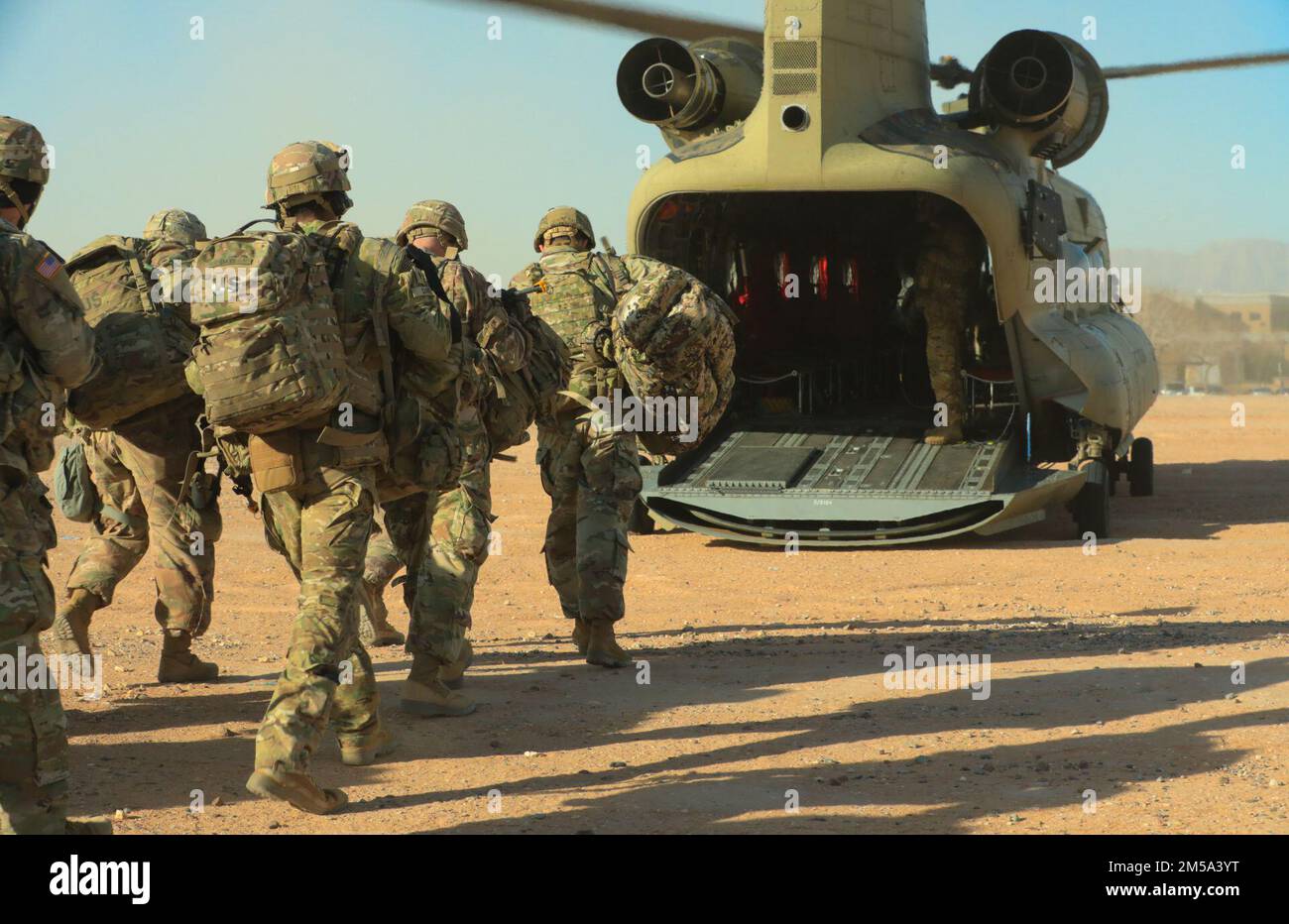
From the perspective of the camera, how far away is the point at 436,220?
19.6ft

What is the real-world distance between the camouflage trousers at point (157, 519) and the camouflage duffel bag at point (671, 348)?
186 cm

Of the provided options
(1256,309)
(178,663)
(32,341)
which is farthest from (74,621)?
(1256,309)

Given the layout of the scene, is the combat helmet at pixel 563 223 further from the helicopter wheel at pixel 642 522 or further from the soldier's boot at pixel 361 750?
the helicopter wheel at pixel 642 522

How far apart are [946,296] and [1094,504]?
1896 millimetres

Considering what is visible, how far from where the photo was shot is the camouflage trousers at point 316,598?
14.9 ft

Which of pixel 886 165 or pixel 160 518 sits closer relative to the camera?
pixel 160 518

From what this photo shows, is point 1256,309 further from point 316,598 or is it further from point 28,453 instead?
point 28,453

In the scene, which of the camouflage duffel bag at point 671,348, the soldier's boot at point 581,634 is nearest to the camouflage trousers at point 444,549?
the camouflage duffel bag at point 671,348

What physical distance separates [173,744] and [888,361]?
9319 millimetres

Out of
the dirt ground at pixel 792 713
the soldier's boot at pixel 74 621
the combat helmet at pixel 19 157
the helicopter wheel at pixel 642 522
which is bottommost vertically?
the dirt ground at pixel 792 713

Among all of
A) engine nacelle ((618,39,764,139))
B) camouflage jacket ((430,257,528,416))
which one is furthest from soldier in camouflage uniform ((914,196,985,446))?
camouflage jacket ((430,257,528,416))

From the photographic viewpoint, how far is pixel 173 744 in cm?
560

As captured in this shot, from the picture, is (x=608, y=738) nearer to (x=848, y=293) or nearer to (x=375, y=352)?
(x=375, y=352)

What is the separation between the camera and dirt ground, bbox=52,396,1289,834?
472 centimetres
